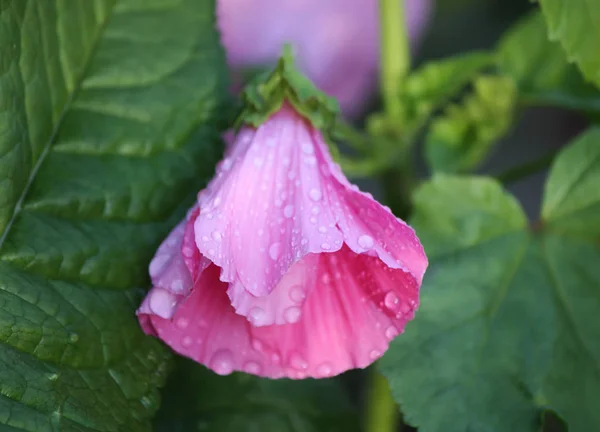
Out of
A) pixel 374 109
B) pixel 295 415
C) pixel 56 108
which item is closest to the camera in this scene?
pixel 56 108

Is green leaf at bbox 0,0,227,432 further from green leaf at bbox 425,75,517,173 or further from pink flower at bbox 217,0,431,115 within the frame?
pink flower at bbox 217,0,431,115

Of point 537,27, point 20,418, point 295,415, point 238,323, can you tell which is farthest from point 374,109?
point 20,418

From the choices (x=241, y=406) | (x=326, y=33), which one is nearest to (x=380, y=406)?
(x=241, y=406)

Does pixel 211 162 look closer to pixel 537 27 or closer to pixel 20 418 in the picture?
pixel 20 418

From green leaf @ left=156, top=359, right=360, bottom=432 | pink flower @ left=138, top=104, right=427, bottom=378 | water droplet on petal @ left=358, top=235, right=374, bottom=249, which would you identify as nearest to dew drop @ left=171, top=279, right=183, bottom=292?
pink flower @ left=138, top=104, right=427, bottom=378

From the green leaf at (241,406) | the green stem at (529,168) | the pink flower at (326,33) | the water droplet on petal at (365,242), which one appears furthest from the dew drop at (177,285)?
the pink flower at (326,33)
